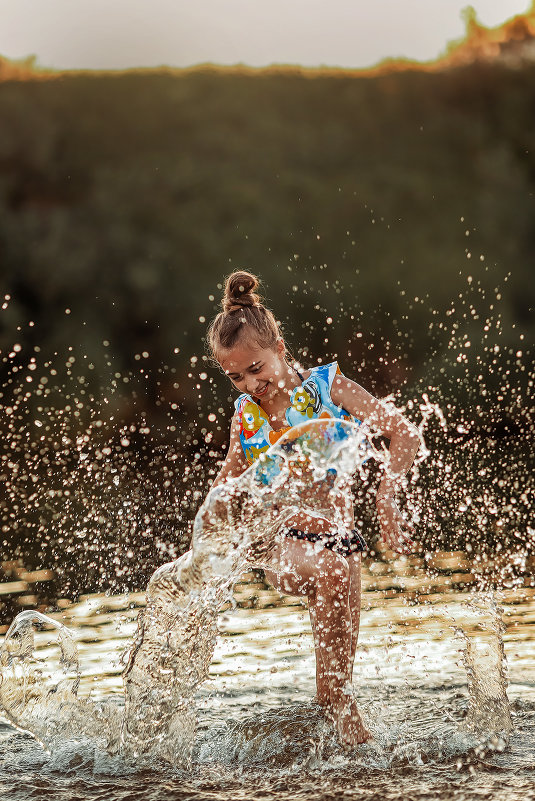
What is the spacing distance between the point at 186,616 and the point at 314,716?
570mm

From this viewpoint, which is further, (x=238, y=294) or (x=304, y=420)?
(x=238, y=294)

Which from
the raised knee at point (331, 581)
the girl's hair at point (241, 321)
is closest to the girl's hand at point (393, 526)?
the raised knee at point (331, 581)

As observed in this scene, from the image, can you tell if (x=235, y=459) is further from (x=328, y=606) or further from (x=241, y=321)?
(x=328, y=606)

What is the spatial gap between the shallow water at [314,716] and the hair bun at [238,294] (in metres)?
1.14

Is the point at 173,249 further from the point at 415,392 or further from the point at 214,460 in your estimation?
the point at 214,460

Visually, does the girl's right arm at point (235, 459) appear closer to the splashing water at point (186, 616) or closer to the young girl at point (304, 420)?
the young girl at point (304, 420)

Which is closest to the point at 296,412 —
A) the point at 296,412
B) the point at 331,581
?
the point at 296,412

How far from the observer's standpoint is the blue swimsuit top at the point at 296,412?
3883mm

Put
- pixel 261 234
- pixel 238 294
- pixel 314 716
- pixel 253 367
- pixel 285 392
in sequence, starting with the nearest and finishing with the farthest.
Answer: pixel 314 716
pixel 253 367
pixel 285 392
pixel 238 294
pixel 261 234

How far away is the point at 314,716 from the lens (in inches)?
144

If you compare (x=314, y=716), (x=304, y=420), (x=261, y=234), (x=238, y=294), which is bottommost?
(x=314, y=716)

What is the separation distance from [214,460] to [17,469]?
10.00 feet

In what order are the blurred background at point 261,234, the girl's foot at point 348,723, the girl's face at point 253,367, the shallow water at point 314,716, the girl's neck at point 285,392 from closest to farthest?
the shallow water at point 314,716
the girl's foot at point 348,723
the girl's face at point 253,367
the girl's neck at point 285,392
the blurred background at point 261,234

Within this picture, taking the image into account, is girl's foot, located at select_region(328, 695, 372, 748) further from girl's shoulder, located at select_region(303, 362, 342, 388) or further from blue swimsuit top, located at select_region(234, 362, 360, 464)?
girl's shoulder, located at select_region(303, 362, 342, 388)
